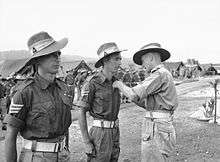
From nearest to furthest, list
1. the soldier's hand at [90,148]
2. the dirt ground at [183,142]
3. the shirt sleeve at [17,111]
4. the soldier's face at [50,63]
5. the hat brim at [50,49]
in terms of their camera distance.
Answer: the shirt sleeve at [17,111] < the hat brim at [50,49] < the soldier's face at [50,63] < the soldier's hand at [90,148] < the dirt ground at [183,142]

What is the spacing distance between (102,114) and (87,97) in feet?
0.97

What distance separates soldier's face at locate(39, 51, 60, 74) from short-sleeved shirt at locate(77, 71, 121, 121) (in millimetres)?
934

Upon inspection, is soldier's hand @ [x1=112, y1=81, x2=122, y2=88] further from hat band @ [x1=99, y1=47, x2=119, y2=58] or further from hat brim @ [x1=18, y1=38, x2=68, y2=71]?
hat brim @ [x1=18, y1=38, x2=68, y2=71]

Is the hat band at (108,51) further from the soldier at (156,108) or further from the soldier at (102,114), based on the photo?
the soldier at (156,108)

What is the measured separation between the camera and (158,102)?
13.5ft

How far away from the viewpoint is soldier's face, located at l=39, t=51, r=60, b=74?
304cm

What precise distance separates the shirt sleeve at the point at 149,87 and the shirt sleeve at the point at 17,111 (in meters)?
1.69

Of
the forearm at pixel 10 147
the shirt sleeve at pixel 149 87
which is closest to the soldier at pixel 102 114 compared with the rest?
the shirt sleeve at pixel 149 87

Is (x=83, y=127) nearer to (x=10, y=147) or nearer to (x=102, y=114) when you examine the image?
(x=102, y=114)

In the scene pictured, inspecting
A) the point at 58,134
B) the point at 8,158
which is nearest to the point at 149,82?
the point at 58,134

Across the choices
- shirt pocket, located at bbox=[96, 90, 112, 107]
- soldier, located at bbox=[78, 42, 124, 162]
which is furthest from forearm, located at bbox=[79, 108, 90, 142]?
shirt pocket, located at bbox=[96, 90, 112, 107]

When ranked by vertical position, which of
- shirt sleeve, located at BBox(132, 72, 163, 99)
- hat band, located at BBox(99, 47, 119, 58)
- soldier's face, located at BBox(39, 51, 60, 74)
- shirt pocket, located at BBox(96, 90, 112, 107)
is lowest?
shirt pocket, located at BBox(96, 90, 112, 107)

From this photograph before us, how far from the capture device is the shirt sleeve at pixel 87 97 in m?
3.90

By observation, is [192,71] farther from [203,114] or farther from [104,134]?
[104,134]
